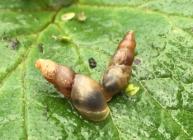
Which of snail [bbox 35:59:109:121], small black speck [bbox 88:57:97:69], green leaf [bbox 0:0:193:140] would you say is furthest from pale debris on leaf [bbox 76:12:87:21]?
snail [bbox 35:59:109:121]

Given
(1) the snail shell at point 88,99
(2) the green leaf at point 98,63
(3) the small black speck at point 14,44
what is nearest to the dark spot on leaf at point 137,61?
(2) the green leaf at point 98,63

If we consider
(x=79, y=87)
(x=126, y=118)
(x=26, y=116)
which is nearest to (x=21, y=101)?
(x=26, y=116)

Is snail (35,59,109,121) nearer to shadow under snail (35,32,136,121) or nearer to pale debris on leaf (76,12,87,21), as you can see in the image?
shadow under snail (35,32,136,121)

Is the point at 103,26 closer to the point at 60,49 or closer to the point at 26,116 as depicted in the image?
the point at 60,49

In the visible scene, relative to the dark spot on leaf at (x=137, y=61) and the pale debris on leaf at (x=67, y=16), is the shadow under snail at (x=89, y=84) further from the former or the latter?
the pale debris on leaf at (x=67, y=16)

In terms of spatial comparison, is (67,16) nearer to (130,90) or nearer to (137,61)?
(137,61)

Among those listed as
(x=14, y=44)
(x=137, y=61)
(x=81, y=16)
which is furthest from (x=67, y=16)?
(x=137, y=61)
